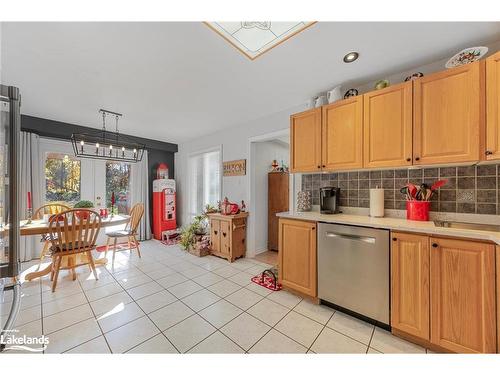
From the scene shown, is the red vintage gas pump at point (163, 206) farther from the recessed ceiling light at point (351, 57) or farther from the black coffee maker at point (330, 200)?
the recessed ceiling light at point (351, 57)

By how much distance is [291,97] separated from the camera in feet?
8.20

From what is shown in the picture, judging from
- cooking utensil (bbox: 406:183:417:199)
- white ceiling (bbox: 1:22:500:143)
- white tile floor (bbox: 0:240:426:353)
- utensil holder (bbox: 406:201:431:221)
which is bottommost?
white tile floor (bbox: 0:240:426:353)

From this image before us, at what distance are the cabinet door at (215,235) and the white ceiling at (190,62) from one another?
6.22 feet

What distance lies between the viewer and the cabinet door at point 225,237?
3.15 m

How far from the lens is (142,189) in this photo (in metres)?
4.50

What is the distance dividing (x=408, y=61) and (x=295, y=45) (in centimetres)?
110

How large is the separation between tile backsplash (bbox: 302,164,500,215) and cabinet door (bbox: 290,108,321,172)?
39cm

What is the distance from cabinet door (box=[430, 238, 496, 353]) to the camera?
1167 millimetres

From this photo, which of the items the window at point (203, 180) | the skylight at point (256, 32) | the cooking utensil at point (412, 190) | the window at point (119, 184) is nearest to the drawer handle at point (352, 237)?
the cooking utensil at point (412, 190)

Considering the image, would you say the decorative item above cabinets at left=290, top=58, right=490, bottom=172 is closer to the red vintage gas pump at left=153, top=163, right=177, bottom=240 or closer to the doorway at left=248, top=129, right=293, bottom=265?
the doorway at left=248, top=129, right=293, bottom=265

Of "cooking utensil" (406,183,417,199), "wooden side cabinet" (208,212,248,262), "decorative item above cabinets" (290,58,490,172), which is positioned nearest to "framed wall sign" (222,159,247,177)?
"wooden side cabinet" (208,212,248,262)

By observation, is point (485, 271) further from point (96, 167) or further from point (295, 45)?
point (96, 167)
